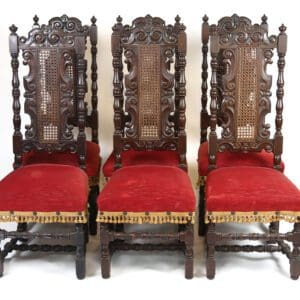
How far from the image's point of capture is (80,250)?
11.9ft

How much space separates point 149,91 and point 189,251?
992mm

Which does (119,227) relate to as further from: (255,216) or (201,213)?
(255,216)

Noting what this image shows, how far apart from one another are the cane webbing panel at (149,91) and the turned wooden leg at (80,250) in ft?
2.31

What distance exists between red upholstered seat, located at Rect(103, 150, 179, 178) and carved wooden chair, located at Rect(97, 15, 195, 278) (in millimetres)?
14

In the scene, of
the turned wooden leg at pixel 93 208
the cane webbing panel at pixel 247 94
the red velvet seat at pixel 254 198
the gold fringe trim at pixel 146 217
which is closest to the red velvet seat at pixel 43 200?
the gold fringe trim at pixel 146 217

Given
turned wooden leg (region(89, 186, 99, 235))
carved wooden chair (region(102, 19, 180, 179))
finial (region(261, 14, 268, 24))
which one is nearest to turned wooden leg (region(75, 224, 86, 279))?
carved wooden chair (region(102, 19, 180, 179))

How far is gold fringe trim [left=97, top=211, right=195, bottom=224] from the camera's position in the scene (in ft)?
11.5

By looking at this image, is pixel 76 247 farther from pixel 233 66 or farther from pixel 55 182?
pixel 233 66

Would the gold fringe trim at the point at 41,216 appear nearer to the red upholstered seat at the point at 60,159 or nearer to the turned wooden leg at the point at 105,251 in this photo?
the turned wooden leg at the point at 105,251

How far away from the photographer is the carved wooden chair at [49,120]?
363 cm

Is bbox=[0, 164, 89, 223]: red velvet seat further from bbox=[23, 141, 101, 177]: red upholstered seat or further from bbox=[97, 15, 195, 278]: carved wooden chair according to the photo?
bbox=[23, 141, 101, 177]: red upholstered seat

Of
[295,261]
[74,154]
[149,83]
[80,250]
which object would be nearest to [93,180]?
[74,154]

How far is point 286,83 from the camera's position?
4.48 meters

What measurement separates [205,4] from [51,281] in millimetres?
2086
